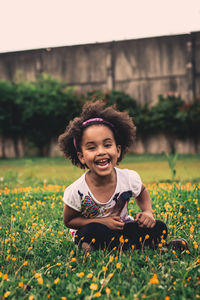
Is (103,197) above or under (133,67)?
under

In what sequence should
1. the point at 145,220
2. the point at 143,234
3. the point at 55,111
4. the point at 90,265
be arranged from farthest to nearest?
1. the point at 55,111
2. the point at 143,234
3. the point at 145,220
4. the point at 90,265

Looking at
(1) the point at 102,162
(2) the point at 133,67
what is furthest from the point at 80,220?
(2) the point at 133,67

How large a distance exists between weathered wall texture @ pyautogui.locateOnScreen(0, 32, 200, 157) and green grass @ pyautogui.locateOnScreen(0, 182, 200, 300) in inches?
448

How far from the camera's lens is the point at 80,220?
2904 millimetres

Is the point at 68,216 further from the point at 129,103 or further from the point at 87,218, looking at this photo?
the point at 129,103

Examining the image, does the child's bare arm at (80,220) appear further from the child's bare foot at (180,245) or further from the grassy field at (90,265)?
the child's bare foot at (180,245)

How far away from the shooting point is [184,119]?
13.8 metres

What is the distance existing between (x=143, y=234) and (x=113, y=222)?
0.98 feet

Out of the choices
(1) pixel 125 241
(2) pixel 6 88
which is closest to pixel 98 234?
(1) pixel 125 241

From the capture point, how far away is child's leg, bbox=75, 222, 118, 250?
276 cm

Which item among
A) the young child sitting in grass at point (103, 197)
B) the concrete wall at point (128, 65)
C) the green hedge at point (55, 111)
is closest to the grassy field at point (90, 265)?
the young child sitting in grass at point (103, 197)

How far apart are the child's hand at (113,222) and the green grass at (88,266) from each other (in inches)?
7.3

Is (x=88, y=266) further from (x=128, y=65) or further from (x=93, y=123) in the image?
(x=128, y=65)

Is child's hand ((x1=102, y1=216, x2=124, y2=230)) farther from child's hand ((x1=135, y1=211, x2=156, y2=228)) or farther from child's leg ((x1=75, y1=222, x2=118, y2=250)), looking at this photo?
child's hand ((x1=135, y1=211, x2=156, y2=228))
